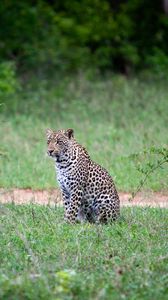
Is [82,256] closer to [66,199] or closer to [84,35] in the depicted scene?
[66,199]

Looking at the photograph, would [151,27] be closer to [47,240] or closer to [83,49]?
[83,49]

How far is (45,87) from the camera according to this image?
2280 cm

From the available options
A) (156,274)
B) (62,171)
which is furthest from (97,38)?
(156,274)

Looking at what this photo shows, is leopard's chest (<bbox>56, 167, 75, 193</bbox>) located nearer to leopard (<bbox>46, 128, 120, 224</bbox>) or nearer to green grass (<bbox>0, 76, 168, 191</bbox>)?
leopard (<bbox>46, 128, 120, 224</bbox>)

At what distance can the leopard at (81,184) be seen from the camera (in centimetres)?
1097

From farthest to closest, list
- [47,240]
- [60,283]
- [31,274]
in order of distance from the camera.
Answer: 1. [47,240]
2. [31,274]
3. [60,283]

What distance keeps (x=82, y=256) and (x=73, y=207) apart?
5.99 ft

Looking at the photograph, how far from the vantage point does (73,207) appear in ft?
35.6

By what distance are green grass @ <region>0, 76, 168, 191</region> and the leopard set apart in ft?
3.47

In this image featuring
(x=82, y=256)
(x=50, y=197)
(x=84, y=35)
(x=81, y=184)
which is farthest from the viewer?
(x=84, y=35)

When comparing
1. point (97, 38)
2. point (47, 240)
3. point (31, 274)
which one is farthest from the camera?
point (97, 38)

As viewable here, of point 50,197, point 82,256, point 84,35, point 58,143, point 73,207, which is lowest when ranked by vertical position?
point 84,35

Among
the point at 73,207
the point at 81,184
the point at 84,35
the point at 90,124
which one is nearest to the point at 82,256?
the point at 73,207

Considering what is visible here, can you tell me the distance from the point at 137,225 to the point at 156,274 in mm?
2241
